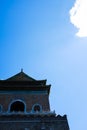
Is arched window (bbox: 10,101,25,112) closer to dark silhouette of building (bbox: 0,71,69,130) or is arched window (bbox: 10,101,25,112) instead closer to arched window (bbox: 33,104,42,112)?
dark silhouette of building (bbox: 0,71,69,130)

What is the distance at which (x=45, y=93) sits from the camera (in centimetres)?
2592

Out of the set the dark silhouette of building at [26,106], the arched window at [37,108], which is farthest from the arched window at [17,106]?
the arched window at [37,108]

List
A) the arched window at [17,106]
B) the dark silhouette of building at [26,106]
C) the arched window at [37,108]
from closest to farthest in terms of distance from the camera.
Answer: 1. the dark silhouette of building at [26,106]
2. the arched window at [37,108]
3. the arched window at [17,106]

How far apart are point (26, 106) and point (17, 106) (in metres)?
1.02

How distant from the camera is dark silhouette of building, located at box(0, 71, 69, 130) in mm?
20703

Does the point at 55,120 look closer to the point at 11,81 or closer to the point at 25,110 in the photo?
the point at 25,110

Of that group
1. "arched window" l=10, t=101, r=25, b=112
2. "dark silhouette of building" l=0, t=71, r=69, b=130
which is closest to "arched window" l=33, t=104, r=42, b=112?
"dark silhouette of building" l=0, t=71, r=69, b=130

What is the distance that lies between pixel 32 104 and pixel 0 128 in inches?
199

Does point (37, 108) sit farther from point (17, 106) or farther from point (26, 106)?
point (17, 106)

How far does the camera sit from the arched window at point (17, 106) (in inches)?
962

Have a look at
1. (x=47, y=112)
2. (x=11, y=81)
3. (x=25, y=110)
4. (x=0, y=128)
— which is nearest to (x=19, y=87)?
(x=11, y=81)

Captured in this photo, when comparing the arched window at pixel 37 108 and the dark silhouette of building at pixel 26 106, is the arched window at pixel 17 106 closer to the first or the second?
the dark silhouette of building at pixel 26 106

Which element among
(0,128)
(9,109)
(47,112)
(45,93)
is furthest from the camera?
(45,93)

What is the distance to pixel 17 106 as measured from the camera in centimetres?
2481
